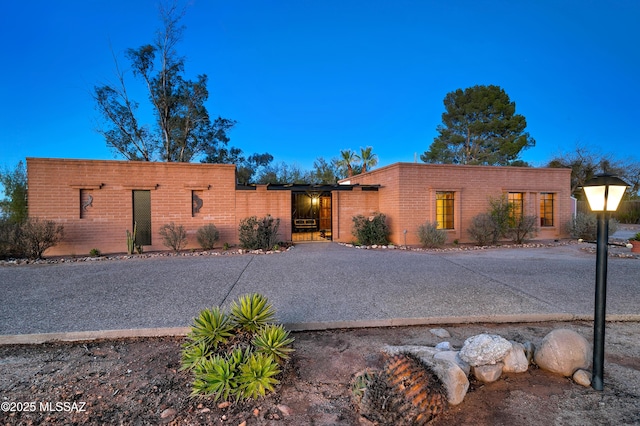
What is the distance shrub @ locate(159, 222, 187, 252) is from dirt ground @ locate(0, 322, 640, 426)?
7.52 m

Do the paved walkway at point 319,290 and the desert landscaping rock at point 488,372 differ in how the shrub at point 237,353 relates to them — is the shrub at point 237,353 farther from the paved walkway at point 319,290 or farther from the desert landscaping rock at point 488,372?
the desert landscaping rock at point 488,372

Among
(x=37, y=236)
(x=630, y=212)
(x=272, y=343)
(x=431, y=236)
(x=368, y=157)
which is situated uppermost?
(x=368, y=157)

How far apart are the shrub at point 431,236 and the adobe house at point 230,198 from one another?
73 centimetres

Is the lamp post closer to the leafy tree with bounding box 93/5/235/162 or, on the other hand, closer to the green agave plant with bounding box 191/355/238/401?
the green agave plant with bounding box 191/355/238/401

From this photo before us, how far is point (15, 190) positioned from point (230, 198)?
808 cm

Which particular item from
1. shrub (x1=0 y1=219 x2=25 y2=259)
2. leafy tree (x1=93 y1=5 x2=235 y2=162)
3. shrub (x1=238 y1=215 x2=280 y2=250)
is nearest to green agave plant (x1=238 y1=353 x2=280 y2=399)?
shrub (x1=238 y1=215 x2=280 y2=250)

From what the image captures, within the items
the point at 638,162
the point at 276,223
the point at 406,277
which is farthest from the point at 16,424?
the point at 638,162

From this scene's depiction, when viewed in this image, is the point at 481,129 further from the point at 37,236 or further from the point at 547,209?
the point at 37,236

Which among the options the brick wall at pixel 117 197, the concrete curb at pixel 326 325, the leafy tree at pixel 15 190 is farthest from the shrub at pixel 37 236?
the concrete curb at pixel 326 325

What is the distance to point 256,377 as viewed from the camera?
225cm

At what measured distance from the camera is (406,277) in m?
6.27

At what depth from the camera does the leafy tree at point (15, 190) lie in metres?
11.0

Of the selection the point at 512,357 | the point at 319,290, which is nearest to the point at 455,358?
the point at 512,357

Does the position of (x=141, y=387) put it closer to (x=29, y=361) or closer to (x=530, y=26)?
(x=29, y=361)
